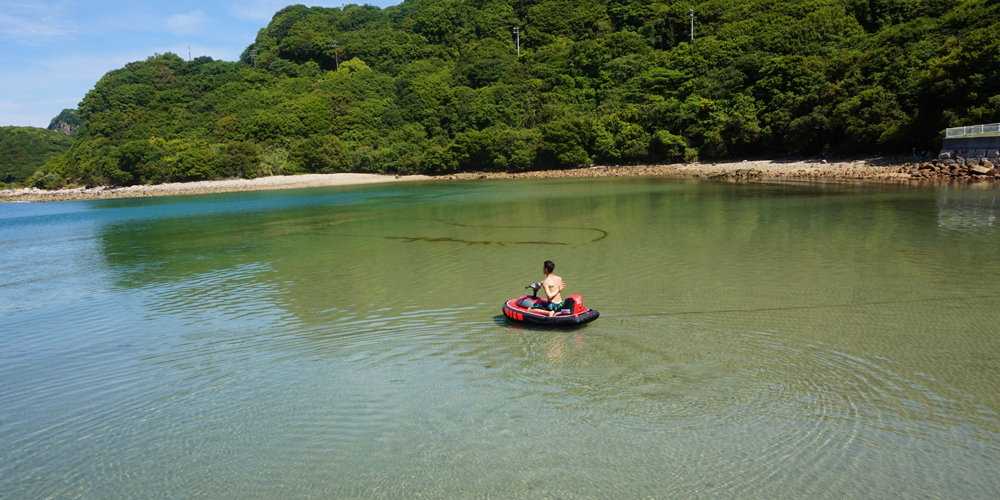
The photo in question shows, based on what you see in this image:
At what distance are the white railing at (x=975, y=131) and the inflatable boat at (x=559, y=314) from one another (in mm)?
36374

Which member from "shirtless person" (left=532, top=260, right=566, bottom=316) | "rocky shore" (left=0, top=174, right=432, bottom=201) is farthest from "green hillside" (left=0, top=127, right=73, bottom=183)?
"shirtless person" (left=532, top=260, right=566, bottom=316)

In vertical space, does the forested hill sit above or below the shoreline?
above

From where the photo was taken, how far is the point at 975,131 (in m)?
34.8

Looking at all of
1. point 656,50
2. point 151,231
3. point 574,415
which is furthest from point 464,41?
point 574,415

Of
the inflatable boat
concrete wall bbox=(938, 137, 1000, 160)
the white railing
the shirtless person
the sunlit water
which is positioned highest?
the white railing

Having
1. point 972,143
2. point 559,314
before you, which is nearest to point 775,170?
point 972,143

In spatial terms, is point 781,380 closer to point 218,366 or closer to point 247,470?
point 247,470

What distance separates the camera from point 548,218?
2761cm

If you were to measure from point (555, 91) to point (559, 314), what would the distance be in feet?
301

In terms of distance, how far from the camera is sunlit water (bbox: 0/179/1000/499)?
5.73m

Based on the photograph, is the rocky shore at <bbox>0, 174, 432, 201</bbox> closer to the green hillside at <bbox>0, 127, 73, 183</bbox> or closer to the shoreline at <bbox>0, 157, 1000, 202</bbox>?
the shoreline at <bbox>0, 157, 1000, 202</bbox>

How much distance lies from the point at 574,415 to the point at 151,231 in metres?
32.4

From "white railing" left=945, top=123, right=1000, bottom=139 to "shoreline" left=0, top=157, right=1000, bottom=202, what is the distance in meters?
1.91

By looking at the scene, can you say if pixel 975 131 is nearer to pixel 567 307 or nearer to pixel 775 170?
pixel 775 170
